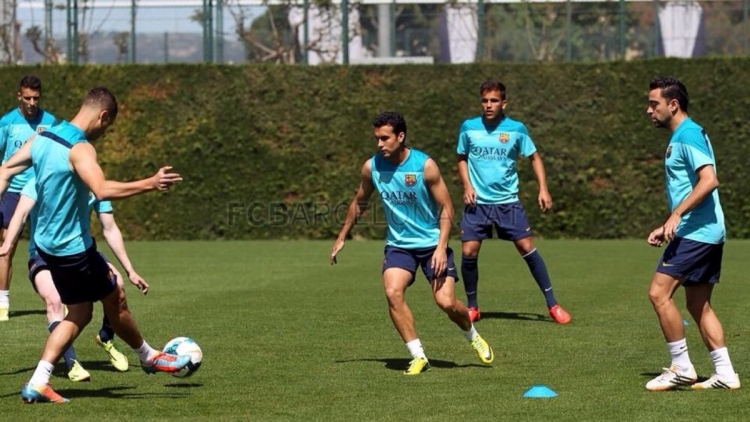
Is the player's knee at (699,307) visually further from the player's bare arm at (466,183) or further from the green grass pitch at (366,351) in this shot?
the player's bare arm at (466,183)

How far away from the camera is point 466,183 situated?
12.5 m

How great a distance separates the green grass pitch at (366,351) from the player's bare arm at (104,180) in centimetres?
130

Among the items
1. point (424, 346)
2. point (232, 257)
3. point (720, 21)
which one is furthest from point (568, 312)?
point (720, 21)

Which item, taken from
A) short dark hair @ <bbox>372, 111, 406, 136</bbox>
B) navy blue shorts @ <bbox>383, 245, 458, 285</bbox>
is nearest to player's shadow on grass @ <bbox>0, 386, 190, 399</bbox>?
navy blue shorts @ <bbox>383, 245, 458, 285</bbox>

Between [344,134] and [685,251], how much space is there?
51.1 ft

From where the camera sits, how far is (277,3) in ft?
86.5

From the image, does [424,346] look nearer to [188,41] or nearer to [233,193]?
[233,193]

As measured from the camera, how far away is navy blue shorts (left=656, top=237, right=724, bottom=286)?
324 inches

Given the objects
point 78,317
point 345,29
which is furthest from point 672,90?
point 345,29

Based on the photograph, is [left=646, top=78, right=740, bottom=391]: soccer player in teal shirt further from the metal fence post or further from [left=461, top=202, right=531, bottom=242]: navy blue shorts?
the metal fence post

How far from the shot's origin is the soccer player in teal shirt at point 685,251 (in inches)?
323

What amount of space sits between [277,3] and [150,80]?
12.3ft

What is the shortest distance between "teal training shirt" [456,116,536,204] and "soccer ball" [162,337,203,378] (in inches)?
187

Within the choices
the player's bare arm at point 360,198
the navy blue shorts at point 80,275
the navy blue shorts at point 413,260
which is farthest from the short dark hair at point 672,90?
the navy blue shorts at point 80,275
